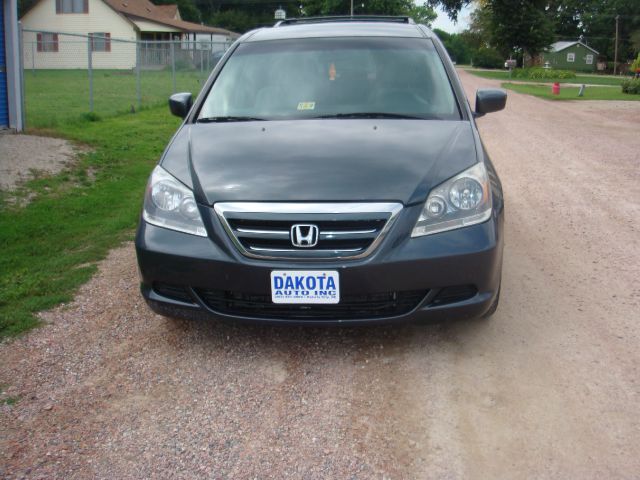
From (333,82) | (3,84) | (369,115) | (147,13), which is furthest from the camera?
→ (147,13)

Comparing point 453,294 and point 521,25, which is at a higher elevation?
point 521,25

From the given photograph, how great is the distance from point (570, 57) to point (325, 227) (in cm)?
9677

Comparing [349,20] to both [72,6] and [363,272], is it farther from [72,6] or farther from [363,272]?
[72,6]

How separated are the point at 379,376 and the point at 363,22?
11.2 ft

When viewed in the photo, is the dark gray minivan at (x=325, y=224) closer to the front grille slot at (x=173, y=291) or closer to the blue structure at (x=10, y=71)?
the front grille slot at (x=173, y=291)

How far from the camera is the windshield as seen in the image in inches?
179

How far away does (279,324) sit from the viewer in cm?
360

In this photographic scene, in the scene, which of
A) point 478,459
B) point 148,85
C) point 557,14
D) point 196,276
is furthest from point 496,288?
point 557,14

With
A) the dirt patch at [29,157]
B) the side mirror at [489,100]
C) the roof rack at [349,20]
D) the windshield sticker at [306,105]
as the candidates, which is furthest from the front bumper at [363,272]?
the dirt patch at [29,157]

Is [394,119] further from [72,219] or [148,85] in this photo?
[148,85]

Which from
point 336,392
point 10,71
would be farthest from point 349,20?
point 10,71

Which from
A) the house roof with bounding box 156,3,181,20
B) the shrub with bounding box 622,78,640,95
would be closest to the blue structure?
the shrub with bounding box 622,78,640,95

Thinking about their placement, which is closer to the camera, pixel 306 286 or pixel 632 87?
pixel 306 286

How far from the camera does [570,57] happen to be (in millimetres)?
91000
